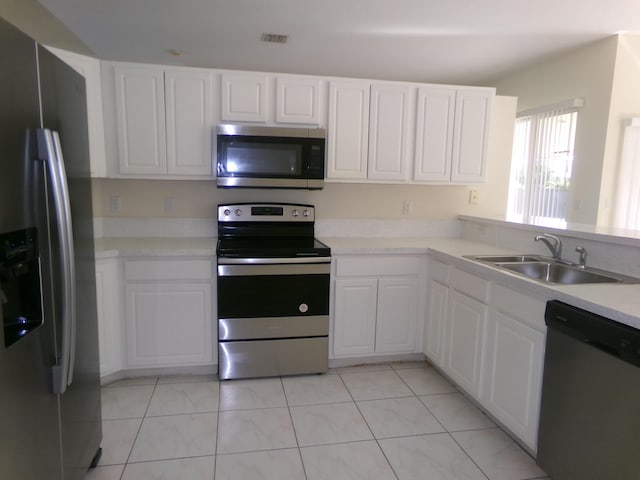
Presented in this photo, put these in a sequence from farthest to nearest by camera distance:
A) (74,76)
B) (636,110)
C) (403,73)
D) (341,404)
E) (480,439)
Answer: (403,73) → (636,110) → (341,404) → (480,439) → (74,76)

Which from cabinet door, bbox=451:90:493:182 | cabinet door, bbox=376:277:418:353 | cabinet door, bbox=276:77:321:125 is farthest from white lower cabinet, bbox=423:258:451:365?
cabinet door, bbox=276:77:321:125

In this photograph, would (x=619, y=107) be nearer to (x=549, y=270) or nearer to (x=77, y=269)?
(x=549, y=270)

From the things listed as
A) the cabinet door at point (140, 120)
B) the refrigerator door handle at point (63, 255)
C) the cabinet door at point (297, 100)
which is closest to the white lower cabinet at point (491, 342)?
the cabinet door at point (297, 100)

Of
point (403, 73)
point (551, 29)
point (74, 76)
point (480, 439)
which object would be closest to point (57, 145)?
point (74, 76)

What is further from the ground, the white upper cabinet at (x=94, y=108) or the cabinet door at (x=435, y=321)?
the white upper cabinet at (x=94, y=108)

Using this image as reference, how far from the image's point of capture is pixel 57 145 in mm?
1281

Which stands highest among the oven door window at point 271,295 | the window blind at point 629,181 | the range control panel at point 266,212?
the window blind at point 629,181

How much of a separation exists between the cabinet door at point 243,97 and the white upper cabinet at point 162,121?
0.10m

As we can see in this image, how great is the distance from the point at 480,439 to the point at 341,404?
798 millimetres

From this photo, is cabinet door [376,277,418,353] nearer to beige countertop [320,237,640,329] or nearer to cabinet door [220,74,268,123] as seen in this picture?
beige countertop [320,237,640,329]

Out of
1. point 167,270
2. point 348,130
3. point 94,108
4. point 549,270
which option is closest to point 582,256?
point 549,270

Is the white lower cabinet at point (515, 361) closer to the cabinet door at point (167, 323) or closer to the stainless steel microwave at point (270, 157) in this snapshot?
the stainless steel microwave at point (270, 157)

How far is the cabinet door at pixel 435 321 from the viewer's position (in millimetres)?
2807

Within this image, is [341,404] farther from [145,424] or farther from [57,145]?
[57,145]
